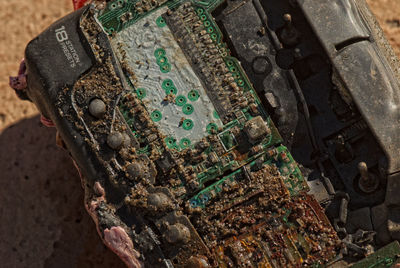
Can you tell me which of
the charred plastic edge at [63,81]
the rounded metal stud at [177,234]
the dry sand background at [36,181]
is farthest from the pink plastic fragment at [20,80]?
the rounded metal stud at [177,234]

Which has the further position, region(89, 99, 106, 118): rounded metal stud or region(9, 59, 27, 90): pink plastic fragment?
region(9, 59, 27, 90): pink plastic fragment

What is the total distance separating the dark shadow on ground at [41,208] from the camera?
219 inches

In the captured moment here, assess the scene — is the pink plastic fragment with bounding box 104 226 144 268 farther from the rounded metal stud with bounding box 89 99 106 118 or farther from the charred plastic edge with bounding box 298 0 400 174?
the charred plastic edge with bounding box 298 0 400 174

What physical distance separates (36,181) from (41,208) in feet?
0.93

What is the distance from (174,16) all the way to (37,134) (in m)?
2.27

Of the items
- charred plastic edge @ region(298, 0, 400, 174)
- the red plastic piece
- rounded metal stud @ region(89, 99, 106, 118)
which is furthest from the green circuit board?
charred plastic edge @ region(298, 0, 400, 174)

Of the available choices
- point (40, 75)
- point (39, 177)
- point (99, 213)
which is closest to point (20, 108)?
point (39, 177)

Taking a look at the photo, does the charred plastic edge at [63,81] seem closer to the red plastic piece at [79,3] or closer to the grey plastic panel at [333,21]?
the red plastic piece at [79,3]

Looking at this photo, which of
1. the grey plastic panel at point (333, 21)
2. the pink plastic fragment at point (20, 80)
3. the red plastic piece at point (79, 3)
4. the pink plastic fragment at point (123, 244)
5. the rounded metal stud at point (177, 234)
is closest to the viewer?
the rounded metal stud at point (177, 234)

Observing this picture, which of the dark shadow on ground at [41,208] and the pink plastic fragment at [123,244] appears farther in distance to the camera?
the dark shadow on ground at [41,208]

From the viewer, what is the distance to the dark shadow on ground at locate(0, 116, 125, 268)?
219 inches

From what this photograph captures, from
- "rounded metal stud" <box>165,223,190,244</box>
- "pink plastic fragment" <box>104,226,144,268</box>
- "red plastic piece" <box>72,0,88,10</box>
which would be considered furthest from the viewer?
"red plastic piece" <box>72,0,88,10</box>

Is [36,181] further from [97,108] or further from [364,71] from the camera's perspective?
[364,71]

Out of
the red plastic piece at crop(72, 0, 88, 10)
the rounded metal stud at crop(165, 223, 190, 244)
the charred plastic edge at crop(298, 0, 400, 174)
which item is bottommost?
the rounded metal stud at crop(165, 223, 190, 244)
